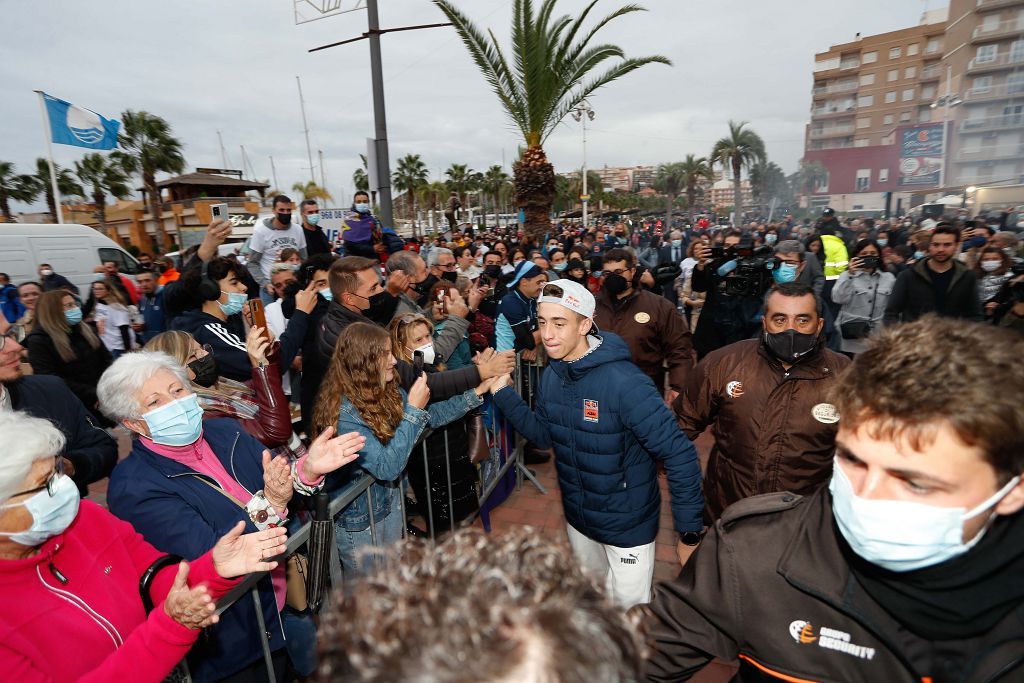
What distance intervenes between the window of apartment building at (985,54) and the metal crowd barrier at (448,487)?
5328cm

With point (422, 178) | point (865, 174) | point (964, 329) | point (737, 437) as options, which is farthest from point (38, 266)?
point (865, 174)

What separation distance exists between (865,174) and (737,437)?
60.9 meters

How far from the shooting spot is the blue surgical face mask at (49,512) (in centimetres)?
148

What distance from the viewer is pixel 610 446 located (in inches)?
103

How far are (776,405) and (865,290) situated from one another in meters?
4.84

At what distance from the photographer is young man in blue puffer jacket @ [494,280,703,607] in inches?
99.3

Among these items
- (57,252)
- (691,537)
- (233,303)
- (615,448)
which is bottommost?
(691,537)

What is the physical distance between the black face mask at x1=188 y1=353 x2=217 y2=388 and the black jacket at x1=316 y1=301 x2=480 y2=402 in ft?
2.14

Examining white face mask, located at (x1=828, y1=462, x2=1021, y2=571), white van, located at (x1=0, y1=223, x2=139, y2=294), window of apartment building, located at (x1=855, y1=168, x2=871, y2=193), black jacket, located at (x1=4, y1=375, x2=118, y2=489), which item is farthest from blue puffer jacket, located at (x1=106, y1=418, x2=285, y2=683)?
window of apartment building, located at (x1=855, y1=168, x2=871, y2=193)

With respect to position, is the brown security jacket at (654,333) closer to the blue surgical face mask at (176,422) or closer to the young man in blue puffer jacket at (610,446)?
the young man in blue puffer jacket at (610,446)

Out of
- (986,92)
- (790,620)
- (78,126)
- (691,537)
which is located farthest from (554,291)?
(986,92)

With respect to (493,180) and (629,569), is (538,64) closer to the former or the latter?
A: (629,569)

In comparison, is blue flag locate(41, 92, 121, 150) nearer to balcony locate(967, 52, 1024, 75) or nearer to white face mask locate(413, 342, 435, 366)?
white face mask locate(413, 342, 435, 366)

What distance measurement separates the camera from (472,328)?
19.4 feet
